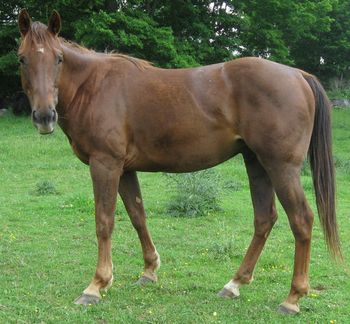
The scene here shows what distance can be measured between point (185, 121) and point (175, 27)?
63.9ft

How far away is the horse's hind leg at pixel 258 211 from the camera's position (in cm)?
502

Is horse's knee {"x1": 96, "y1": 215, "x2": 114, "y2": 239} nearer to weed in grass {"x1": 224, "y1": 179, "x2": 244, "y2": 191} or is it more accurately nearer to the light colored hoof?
the light colored hoof

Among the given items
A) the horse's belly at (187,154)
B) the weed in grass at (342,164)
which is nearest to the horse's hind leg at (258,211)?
the horse's belly at (187,154)

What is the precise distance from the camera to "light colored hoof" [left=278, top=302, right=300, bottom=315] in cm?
445

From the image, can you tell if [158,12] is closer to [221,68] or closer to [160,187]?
[160,187]

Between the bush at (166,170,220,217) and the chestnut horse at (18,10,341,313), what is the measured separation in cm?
355

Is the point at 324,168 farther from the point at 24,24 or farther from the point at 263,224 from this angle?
the point at 24,24

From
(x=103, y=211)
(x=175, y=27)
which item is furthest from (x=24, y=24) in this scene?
(x=175, y=27)

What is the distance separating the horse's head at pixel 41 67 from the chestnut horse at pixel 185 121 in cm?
1

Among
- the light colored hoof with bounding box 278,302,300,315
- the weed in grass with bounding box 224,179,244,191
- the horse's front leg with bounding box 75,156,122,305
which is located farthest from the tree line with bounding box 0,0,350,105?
the light colored hoof with bounding box 278,302,300,315

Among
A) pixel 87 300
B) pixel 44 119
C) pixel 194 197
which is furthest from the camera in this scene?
pixel 194 197

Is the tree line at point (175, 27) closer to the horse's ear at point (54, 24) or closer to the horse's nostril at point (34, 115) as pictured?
the horse's ear at point (54, 24)

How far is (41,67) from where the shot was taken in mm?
4262

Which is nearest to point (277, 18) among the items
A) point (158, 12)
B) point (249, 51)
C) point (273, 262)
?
point (249, 51)
